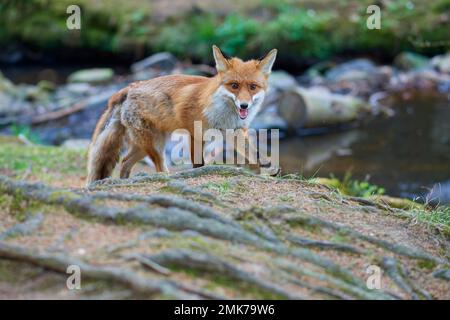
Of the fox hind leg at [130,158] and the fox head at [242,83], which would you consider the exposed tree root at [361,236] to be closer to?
the fox head at [242,83]

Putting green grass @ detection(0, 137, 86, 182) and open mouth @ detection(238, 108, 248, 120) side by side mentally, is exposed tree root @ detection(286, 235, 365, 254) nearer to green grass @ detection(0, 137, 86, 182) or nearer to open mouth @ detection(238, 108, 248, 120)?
open mouth @ detection(238, 108, 248, 120)

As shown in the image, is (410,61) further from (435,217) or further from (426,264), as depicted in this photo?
(426,264)

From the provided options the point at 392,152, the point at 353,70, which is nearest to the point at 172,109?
the point at 392,152

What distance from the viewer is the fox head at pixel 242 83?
7168 mm

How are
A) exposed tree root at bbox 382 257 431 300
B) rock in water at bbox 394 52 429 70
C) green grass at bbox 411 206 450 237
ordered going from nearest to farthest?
exposed tree root at bbox 382 257 431 300 < green grass at bbox 411 206 450 237 < rock in water at bbox 394 52 429 70

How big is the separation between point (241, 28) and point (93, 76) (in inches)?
184

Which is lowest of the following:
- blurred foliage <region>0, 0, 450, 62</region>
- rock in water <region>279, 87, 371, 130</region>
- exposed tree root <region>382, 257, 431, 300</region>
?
exposed tree root <region>382, 257, 431, 300</region>

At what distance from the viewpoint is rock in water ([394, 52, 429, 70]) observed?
1844cm

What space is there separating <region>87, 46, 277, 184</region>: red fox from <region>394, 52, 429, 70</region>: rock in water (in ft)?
39.5

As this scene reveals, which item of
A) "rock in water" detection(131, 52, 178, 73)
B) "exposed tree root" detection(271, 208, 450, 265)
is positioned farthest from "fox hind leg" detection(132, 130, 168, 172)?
"rock in water" detection(131, 52, 178, 73)

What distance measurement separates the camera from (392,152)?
42.1ft

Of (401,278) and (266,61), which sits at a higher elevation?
(266,61)

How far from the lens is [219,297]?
4.00 metres

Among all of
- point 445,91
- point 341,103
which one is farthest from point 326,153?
point 445,91
